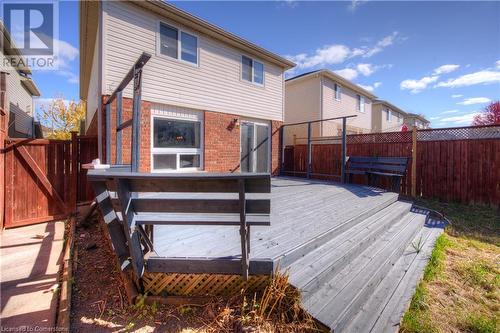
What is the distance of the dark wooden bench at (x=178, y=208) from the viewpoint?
1.79 m

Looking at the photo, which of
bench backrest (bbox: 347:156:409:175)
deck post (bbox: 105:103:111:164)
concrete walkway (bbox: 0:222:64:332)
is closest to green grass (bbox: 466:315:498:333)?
concrete walkway (bbox: 0:222:64:332)

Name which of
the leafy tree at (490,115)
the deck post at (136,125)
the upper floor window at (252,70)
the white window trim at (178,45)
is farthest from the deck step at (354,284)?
the leafy tree at (490,115)

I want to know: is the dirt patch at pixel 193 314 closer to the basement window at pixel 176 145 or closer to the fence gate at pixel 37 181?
the fence gate at pixel 37 181

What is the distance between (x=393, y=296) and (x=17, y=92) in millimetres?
17040

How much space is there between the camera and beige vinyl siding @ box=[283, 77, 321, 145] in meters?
15.1

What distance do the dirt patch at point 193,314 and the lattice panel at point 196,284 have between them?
10 centimetres

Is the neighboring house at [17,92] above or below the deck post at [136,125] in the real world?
above

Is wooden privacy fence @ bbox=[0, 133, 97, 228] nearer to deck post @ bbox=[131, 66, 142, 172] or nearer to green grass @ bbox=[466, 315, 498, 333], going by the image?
deck post @ bbox=[131, 66, 142, 172]

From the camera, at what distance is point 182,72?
7.20m

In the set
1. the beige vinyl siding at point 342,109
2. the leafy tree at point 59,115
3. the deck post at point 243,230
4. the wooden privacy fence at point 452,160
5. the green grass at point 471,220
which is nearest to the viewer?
the deck post at point 243,230

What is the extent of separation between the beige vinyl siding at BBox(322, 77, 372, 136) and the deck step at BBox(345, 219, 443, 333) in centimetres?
1277

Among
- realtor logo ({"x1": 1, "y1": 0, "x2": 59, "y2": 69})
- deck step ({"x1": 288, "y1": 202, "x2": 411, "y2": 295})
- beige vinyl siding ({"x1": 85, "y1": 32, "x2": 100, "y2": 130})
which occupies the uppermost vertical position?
realtor logo ({"x1": 1, "y1": 0, "x2": 59, "y2": 69})

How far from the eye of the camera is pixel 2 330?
2.08 meters

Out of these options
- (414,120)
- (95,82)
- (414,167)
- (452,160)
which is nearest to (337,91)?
(414,167)
